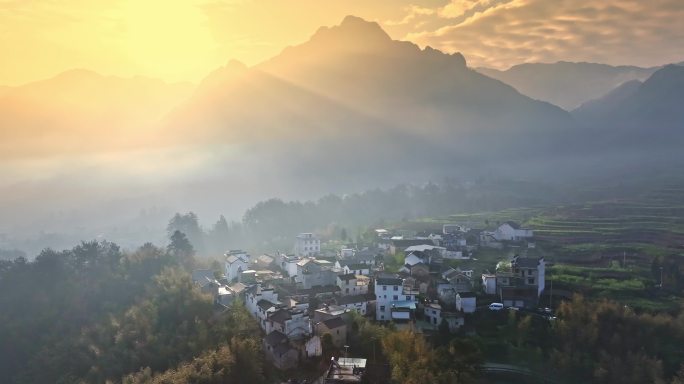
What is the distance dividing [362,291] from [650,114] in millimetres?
144649

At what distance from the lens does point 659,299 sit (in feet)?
94.1

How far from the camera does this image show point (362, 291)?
94.4 feet

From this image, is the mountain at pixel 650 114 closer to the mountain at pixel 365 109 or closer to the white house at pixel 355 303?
the mountain at pixel 365 109

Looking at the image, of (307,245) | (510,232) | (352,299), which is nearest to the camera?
(352,299)

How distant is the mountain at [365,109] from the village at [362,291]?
296 feet

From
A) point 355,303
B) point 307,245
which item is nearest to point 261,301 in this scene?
point 355,303

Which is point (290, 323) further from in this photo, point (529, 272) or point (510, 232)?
point (510, 232)

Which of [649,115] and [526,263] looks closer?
[526,263]

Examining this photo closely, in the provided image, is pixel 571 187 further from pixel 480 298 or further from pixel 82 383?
pixel 82 383

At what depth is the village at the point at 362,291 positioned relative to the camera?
22.7 meters

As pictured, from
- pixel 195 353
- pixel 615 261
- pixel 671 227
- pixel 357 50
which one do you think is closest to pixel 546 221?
pixel 671 227

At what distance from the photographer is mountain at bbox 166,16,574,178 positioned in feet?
447

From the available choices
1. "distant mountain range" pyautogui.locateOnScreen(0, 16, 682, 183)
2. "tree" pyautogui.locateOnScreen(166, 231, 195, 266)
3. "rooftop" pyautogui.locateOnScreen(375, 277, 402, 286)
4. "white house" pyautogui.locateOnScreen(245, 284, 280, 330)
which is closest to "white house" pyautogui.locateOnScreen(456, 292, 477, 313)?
"rooftop" pyautogui.locateOnScreen(375, 277, 402, 286)

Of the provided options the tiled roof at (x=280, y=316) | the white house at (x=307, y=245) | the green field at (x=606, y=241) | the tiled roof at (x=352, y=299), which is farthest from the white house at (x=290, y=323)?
the white house at (x=307, y=245)
